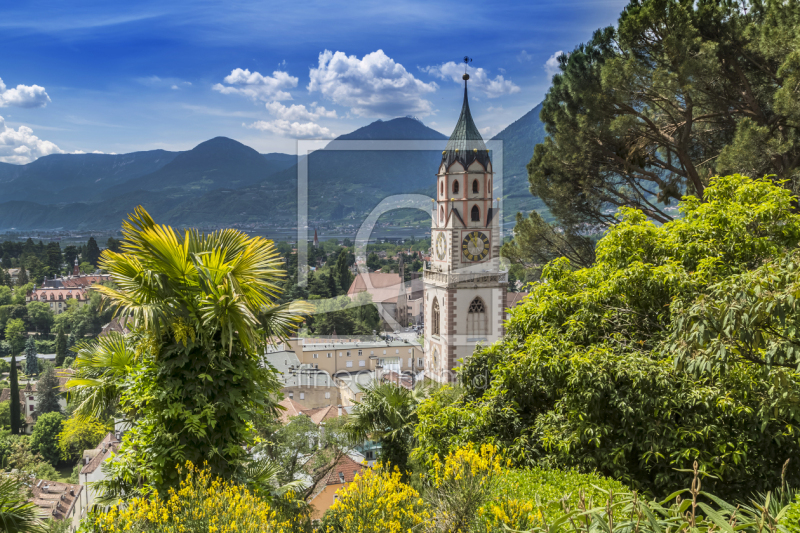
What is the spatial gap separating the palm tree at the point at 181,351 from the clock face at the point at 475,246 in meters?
18.0

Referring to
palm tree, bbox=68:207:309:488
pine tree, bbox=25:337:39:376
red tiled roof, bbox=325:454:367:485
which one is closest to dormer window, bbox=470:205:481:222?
red tiled roof, bbox=325:454:367:485

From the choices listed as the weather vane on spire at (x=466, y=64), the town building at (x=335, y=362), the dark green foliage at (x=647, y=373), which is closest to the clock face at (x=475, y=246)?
the town building at (x=335, y=362)

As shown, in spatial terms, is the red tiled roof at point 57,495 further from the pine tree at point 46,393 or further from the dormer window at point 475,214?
the dormer window at point 475,214

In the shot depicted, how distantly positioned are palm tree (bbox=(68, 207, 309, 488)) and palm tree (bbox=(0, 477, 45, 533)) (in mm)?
720

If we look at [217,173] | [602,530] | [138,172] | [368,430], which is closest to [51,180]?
[138,172]

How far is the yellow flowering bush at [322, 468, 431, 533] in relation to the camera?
11.4 feet

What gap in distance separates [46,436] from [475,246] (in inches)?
1042

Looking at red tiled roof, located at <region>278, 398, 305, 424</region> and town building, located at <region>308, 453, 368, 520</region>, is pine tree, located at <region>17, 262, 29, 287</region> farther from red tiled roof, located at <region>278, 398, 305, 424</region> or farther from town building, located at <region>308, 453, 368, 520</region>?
town building, located at <region>308, 453, 368, 520</region>

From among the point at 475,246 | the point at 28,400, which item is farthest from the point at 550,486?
the point at 28,400

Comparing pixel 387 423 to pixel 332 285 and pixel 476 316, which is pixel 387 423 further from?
pixel 332 285

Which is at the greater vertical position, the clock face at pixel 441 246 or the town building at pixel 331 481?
the clock face at pixel 441 246

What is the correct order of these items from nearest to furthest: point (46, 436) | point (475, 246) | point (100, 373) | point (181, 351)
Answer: point (181, 351)
point (100, 373)
point (475, 246)
point (46, 436)

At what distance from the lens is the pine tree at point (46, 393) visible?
33469mm

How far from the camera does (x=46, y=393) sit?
111 ft
